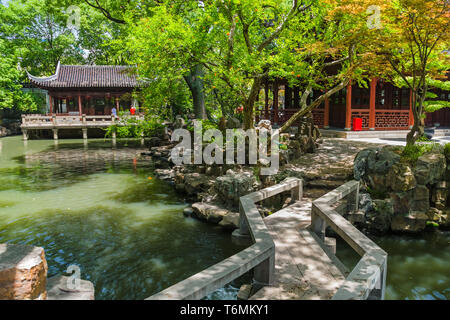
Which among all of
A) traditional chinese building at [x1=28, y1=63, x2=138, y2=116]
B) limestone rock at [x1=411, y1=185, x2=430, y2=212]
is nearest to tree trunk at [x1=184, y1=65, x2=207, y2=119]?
limestone rock at [x1=411, y1=185, x2=430, y2=212]

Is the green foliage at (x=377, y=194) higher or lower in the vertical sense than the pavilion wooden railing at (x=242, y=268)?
lower

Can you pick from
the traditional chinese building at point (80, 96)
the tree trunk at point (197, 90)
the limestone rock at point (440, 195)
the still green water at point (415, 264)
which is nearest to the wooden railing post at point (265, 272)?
the still green water at point (415, 264)

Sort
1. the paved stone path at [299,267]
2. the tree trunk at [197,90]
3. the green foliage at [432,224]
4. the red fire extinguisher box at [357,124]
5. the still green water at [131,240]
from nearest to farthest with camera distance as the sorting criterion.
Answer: the paved stone path at [299,267], the still green water at [131,240], the green foliage at [432,224], the red fire extinguisher box at [357,124], the tree trunk at [197,90]

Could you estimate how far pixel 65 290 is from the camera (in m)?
3.33

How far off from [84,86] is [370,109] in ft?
81.5

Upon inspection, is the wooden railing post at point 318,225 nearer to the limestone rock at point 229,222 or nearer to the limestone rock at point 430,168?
the limestone rock at point 229,222

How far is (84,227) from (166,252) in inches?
104

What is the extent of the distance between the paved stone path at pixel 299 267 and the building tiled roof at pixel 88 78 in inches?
1074

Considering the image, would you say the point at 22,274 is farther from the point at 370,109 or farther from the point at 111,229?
the point at 370,109

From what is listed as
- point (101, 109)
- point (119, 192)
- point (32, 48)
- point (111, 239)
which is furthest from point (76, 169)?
point (32, 48)

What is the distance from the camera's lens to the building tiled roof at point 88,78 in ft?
102

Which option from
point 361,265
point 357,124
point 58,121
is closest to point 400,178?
point 361,265

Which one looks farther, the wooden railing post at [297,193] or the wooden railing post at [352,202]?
the wooden railing post at [297,193]

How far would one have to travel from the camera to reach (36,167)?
666 inches
